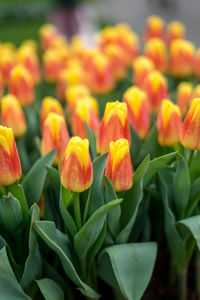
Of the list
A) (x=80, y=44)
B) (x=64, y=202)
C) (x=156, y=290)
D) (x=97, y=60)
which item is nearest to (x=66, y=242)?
(x=64, y=202)

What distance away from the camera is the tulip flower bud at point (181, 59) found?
156cm

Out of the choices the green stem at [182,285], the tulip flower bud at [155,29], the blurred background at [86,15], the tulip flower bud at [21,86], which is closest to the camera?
the green stem at [182,285]

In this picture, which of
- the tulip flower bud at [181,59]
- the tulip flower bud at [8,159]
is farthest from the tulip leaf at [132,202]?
the tulip flower bud at [181,59]

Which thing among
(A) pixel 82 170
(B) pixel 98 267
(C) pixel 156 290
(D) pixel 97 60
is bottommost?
(C) pixel 156 290

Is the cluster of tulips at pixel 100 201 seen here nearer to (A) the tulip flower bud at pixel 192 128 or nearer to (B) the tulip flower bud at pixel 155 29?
(A) the tulip flower bud at pixel 192 128

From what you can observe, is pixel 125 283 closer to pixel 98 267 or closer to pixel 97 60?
pixel 98 267

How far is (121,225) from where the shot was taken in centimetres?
91

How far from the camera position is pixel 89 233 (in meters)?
0.82

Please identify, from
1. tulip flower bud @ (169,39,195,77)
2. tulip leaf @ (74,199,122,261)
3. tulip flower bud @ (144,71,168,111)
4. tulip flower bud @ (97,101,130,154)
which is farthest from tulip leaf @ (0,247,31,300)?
tulip flower bud @ (169,39,195,77)

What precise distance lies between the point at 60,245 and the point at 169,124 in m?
0.33

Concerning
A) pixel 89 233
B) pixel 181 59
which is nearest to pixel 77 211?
pixel 89 233

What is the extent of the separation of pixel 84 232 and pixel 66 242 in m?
Answer: 0.08

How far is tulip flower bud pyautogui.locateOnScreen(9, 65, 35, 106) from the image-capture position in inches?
52.6

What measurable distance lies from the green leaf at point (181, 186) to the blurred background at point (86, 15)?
365 centimetres
